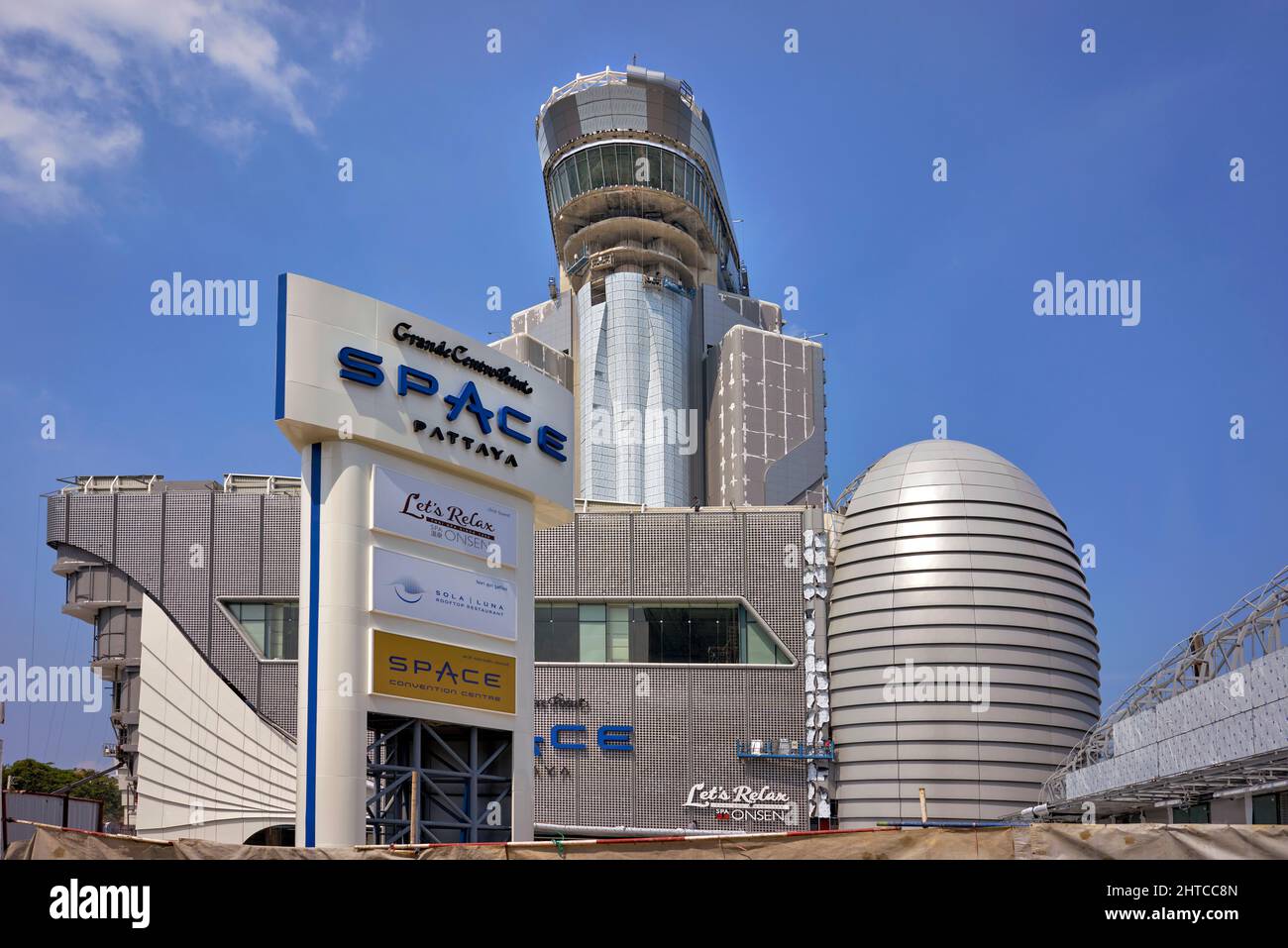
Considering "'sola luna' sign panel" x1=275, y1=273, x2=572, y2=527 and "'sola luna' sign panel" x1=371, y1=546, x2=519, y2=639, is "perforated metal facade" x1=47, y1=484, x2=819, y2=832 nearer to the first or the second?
"'sola luna' sign panel" x1=275, y1=273, x2=572, y2=527

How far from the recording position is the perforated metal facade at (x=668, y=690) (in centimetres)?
5712

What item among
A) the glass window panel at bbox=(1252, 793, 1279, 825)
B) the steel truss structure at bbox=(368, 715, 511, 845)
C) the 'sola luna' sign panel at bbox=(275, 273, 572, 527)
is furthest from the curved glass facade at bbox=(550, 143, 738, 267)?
the glass window panel at bbox=(1252, 793, 1279, 825)

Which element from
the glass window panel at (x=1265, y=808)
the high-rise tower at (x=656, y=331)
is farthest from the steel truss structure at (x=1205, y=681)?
the high-rise tower at (x=656, y=331)

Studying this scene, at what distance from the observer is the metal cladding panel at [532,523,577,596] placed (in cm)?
5878

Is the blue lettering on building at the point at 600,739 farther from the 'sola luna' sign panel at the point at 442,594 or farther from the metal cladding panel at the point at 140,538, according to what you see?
the 'sola luna' sign panel at the point at 442,594

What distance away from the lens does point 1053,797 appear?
49031 mm

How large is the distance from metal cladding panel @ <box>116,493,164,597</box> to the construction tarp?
1743 inches

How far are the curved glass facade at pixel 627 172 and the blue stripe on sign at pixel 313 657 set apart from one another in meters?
86.3

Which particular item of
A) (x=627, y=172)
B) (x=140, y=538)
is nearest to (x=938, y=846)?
(x=140, y=538)

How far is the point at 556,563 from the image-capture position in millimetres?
59125

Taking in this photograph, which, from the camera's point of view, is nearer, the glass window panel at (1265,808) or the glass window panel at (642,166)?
the glass window panel at (1265,808)

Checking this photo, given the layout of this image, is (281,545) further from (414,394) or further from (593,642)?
(414,394)
